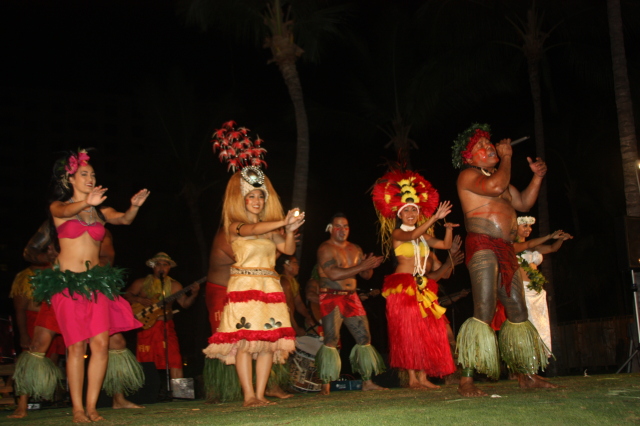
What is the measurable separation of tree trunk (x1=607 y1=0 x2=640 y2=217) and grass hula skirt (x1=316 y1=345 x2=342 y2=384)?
5511mm

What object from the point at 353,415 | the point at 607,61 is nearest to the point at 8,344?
the point at 353,415

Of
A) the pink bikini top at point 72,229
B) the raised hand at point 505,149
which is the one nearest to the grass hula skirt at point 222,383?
the pink bikini top at point 72,229

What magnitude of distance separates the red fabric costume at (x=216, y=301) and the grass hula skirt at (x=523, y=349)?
96.4 inches

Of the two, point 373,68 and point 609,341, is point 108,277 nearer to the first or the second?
point 373,68

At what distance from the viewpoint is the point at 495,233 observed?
17.7ft

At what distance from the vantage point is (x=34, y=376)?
533 centimetres

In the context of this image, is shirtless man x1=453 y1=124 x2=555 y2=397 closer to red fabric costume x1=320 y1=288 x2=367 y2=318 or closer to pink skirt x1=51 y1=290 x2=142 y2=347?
red fabric costume x1=320 y1=288 x2=367 y2=318

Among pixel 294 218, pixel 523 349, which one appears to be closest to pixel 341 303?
pixel 523 349

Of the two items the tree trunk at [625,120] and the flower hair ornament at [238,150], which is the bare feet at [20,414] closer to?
the flower hair ornament at [238,150]

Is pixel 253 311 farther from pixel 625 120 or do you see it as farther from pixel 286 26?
pixel 286 26

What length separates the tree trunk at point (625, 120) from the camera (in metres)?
10.2

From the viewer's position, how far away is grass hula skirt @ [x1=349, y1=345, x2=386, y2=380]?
7.09 metres

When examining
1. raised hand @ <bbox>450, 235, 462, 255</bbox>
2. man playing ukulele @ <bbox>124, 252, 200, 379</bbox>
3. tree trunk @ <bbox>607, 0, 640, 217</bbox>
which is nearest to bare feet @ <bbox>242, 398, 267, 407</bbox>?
raised hand @ <bbox>450, 235, 462, 255</bbox>

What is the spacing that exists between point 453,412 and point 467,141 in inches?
104
